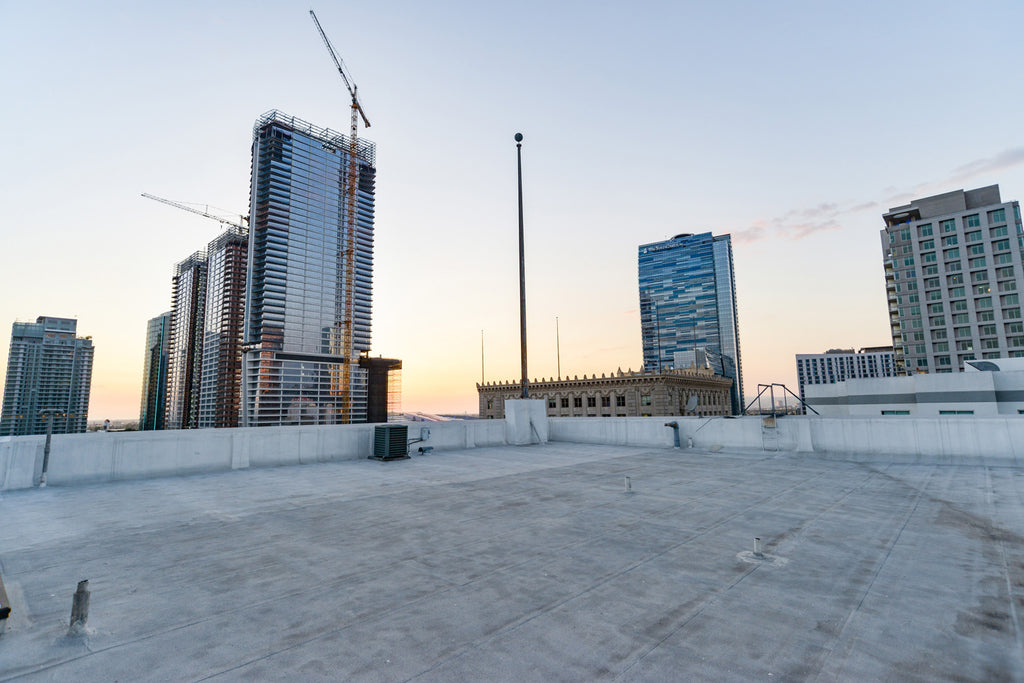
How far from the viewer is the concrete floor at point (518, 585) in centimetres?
485

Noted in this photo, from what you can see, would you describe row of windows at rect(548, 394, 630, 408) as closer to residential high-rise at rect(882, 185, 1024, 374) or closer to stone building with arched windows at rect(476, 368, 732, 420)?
stone building with arched windows at rect(476, 368, 732, 420)

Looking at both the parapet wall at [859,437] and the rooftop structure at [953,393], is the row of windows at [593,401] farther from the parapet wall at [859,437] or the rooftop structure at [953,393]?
the parapet wall at [859,437]

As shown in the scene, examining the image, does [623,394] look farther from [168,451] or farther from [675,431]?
[168,451]

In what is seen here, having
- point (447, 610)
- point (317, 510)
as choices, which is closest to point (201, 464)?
point (317, 510)

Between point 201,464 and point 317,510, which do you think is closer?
point 317,510

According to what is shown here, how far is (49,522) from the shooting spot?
10.5m

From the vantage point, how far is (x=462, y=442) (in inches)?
1092

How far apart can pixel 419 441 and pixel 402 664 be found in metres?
20.9

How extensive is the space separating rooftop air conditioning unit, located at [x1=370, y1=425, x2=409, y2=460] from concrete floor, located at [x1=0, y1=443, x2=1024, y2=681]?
845 centimetres

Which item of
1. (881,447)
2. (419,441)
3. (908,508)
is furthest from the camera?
(419,441)

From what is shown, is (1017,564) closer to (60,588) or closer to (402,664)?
(402,664)

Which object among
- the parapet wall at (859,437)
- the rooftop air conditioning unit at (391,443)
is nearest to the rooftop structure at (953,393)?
the parapet wall at (859,437)

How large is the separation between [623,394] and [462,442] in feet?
389

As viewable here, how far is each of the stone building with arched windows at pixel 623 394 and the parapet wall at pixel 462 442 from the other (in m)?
97.4
